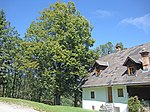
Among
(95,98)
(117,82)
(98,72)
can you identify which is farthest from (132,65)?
(95,98)

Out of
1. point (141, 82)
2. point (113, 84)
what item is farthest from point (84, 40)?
point (141, 82)

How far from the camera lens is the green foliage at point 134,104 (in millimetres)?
19547

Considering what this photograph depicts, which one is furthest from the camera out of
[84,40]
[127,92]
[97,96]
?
[84,40]

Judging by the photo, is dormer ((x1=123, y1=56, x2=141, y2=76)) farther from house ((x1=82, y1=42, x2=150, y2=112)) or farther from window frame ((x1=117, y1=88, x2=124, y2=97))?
window frame ((x1=117, y1=88, x2=124, y2=97))

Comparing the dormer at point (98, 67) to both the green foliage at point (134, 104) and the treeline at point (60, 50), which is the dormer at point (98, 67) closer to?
the treeline at point (60, 50)

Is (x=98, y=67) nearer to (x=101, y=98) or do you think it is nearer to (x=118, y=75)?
(x=101, y=98)

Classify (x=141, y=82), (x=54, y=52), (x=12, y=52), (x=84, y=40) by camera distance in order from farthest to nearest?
(x=12, y=52) → (x=84, y=40) → (x=54, y=52) → (x=141, y=82)

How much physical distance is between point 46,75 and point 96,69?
23.5 ft

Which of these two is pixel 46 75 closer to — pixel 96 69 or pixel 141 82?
pixel 96 69

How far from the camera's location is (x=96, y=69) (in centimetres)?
2883

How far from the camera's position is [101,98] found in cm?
2609

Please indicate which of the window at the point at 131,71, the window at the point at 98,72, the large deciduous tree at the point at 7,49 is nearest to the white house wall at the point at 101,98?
the window at the point at 131,71

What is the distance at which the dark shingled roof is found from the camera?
20.5 metres

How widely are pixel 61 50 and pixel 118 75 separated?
29.4ft
